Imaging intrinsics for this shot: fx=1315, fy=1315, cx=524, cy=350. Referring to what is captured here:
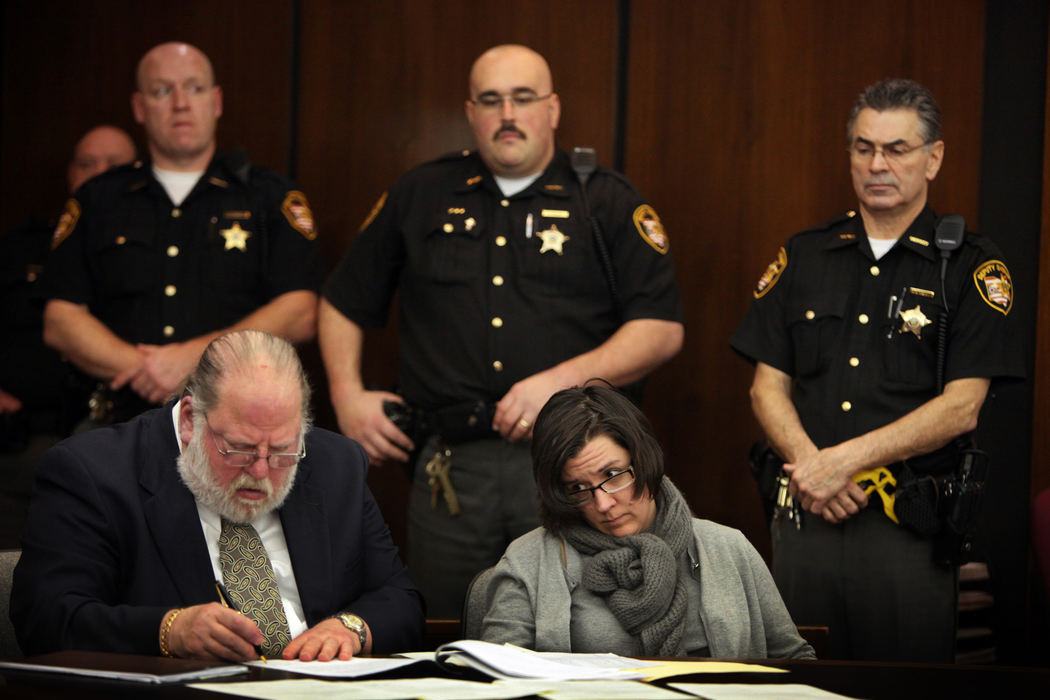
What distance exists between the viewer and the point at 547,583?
2.66 metres

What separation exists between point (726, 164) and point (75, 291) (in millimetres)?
2215

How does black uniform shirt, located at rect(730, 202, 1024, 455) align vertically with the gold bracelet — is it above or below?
above

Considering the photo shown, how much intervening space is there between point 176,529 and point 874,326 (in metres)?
1.96

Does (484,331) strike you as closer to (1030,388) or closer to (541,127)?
(541,127)

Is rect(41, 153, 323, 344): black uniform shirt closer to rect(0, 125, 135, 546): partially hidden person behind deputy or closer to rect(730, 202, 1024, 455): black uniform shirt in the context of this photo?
rect(0, 125, 135, 546): partially hidden person behind deputy

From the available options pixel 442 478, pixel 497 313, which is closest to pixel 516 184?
pixel 497 313

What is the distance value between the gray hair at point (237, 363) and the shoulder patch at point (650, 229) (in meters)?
1.58

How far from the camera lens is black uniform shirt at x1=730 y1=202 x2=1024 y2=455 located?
136 inches

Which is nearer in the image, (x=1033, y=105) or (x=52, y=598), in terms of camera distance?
(x=52, y=598)

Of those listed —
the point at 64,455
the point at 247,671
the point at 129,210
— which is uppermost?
the point at 129,210

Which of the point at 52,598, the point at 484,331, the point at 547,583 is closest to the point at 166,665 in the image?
the point at 52,598

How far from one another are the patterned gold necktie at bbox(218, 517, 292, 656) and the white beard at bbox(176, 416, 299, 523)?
0.13ft

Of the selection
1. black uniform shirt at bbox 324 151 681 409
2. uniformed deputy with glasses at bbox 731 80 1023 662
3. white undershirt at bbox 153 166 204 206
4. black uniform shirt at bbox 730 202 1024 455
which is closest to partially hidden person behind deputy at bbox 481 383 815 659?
uniformed deputy with glasses at bbox 731 80 1023 662

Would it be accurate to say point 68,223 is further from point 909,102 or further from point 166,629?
point 909,102
